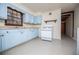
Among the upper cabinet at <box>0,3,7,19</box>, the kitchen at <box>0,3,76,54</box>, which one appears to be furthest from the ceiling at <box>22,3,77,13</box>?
the upper cabinet at <box>0,3,7,19</box>

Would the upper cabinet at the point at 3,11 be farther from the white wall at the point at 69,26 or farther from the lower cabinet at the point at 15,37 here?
the white wall at the point at 69,26

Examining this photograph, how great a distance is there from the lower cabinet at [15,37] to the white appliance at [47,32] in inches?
4.6

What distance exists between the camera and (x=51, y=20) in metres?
1.38

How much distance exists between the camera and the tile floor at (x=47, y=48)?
1323 millimetres

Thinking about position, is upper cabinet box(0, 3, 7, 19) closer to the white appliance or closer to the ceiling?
the ceiling

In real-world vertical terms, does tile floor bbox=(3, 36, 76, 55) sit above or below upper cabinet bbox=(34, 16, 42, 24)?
below

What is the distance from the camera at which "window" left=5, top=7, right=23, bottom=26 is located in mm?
1269

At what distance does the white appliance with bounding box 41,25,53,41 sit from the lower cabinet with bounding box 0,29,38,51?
0.12 m

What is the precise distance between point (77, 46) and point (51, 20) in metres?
0.55

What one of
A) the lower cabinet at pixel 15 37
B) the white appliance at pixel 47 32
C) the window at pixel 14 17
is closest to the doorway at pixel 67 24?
the white appliance at pixel 47 32

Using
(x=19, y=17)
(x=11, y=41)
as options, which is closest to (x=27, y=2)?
(x=19, y=17)

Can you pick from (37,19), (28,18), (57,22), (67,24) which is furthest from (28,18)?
(67,24)

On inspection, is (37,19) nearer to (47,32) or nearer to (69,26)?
(47,32)

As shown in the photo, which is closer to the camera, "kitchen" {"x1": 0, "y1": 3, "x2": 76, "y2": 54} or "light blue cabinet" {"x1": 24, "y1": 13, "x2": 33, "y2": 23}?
"kitchen" {"x1": 0, "y1": 3, "x2": 76, "y2": 54}
